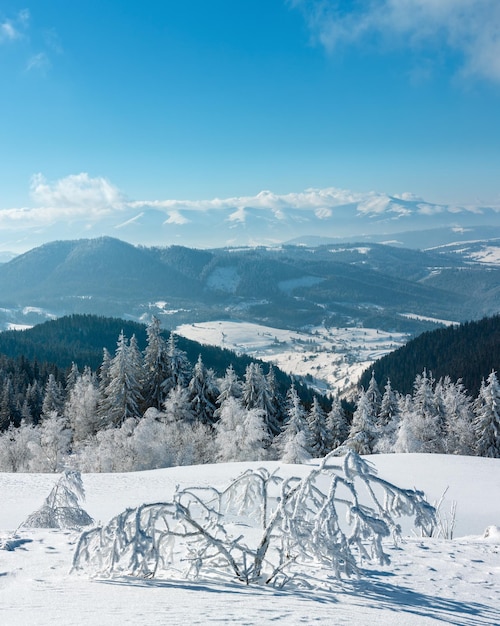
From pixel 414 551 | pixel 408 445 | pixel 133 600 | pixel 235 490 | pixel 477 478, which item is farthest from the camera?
pixel 408 445

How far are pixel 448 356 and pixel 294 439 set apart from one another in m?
107

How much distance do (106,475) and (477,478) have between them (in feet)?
71.7

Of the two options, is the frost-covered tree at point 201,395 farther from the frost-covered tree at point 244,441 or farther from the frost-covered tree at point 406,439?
the frost-covered tree at point 406,439

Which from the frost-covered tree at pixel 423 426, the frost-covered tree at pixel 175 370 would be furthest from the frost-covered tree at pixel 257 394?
the frost-covered tree at pixel 423 426

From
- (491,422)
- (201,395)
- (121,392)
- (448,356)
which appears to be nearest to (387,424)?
(491,422)

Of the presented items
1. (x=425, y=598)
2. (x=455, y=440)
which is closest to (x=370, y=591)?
(x=425, y=598)

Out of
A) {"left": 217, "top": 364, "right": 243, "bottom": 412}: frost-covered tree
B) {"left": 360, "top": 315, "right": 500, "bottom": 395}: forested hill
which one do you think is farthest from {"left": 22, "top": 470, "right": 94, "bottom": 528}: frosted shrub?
{"left": 360, "top": 315, "right": 500, "bottom": 395}: forested hill

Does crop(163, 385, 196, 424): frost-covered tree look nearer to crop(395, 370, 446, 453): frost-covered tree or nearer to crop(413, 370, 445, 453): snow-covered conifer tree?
crop(395, 370, 446, 453): frost-covered tree

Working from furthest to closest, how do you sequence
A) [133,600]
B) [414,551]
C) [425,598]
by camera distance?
[414,551] < [425,598] < [133,600]

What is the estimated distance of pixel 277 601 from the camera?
323 inches

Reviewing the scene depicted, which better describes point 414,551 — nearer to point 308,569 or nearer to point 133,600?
point 308,569

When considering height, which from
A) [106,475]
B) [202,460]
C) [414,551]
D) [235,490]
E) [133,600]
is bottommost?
[202,460]

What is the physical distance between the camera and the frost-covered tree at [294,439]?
3531 centimetres

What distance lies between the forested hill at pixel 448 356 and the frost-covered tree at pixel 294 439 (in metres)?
68.0
